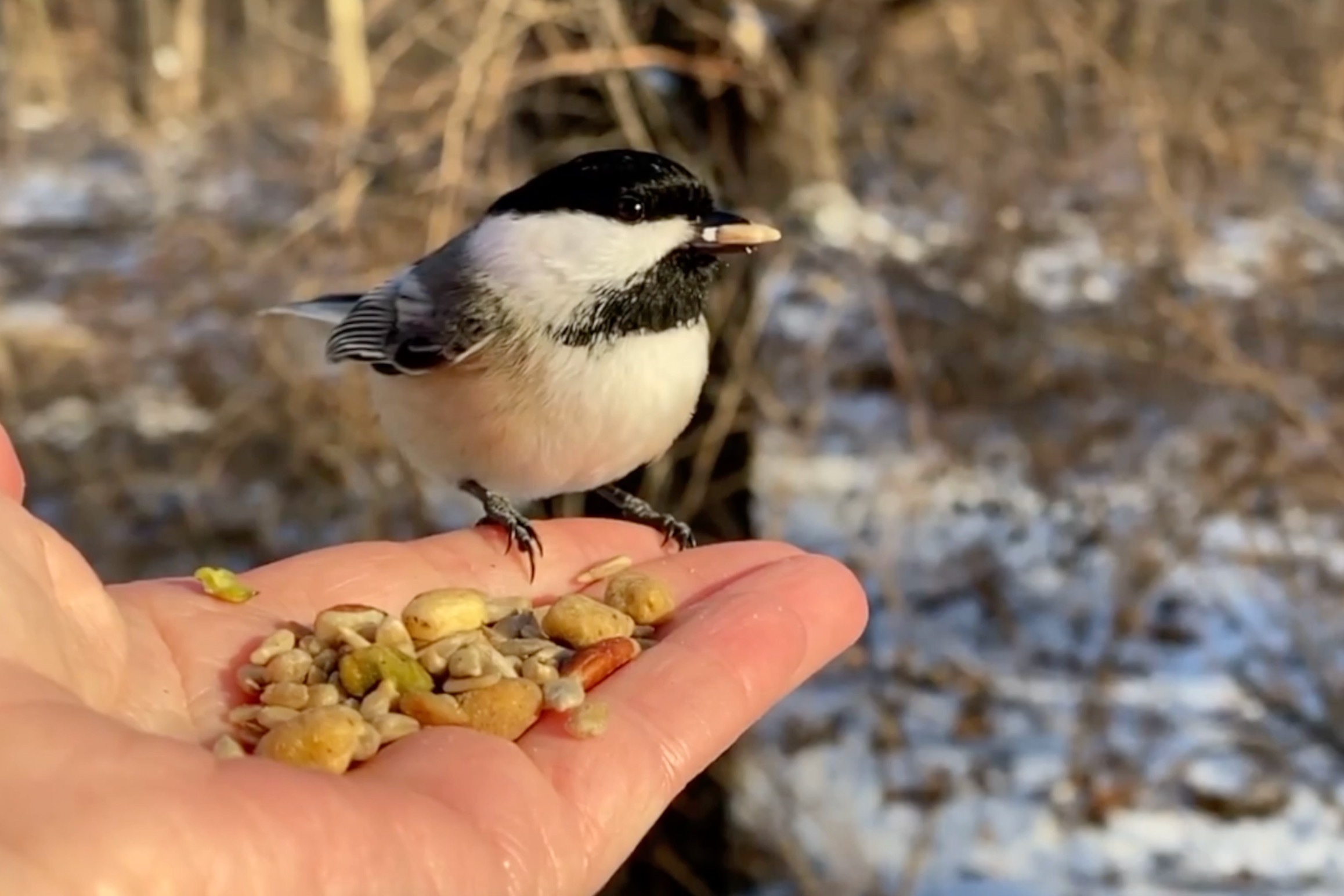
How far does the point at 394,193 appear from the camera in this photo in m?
1.93

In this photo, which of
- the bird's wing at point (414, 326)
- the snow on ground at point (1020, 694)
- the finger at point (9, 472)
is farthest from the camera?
the snow on ground at point (1020, 694)

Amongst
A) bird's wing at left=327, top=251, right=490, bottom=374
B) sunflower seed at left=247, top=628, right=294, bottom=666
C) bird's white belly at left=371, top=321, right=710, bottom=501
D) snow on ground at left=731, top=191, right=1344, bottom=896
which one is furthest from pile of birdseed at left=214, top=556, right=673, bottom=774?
snow on ground at left=731, top=191, right=1344, bottom=896

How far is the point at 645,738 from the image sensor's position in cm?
91

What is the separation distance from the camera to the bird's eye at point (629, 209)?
116cm

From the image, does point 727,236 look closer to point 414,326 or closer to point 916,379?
point 414,326

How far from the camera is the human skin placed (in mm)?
646

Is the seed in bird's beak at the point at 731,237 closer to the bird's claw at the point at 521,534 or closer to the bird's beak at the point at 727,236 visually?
the bird's beak at the point at 727,236

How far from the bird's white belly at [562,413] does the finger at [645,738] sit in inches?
6.9

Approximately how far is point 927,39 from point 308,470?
1384mm

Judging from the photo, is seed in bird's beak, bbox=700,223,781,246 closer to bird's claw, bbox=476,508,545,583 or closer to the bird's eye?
the bird's eye

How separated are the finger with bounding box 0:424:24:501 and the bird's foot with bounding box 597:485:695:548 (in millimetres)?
628

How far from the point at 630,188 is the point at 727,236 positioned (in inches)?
3.8

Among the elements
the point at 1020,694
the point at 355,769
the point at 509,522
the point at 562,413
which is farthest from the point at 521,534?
the point at 1020,694

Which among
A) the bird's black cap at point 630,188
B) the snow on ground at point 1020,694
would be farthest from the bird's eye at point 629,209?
the snow on ground at point 1020,694
